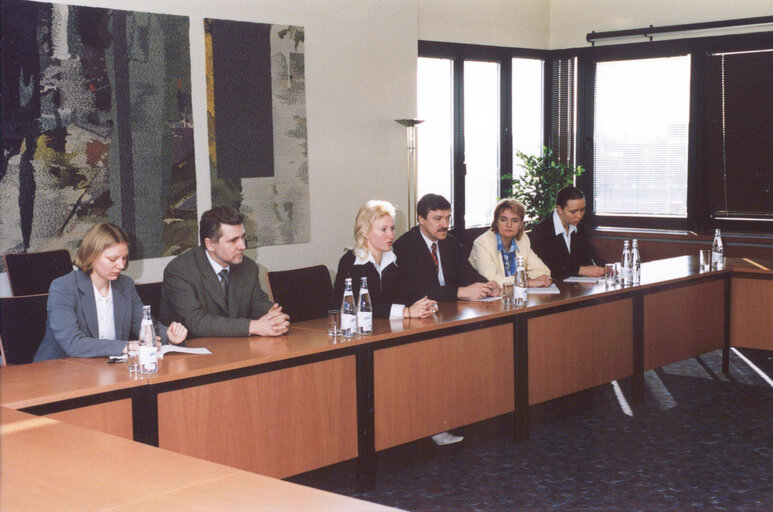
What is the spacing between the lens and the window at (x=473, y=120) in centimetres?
820

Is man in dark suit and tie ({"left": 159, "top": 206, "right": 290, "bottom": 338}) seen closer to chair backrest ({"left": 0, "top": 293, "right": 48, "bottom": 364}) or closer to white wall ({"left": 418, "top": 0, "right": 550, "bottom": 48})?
chair backrest ({"left": 0, "top": 293, "right": 48, "bottom": 364})

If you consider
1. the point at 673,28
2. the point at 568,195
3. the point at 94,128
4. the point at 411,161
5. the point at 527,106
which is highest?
the point at 673,28

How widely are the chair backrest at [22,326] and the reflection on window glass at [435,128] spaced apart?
4.34 m

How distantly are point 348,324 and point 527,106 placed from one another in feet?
18.8

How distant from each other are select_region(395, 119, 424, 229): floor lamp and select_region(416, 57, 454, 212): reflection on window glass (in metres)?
0.26

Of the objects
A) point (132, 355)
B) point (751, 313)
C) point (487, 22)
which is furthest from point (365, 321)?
point (487, 22)

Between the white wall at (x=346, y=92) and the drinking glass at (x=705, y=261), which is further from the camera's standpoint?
the drinking glass at (x=705, y=261)

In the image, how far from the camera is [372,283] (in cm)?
462

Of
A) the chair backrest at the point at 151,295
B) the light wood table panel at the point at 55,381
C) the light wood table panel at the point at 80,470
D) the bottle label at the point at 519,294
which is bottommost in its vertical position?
the light wood table panel at the point at 80,470

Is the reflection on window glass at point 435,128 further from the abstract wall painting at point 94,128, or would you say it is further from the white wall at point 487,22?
the abstract wall painting at point 94,128

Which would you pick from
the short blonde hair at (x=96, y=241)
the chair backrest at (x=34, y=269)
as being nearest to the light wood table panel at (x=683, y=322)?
the short blonde hair at (x=96, y=241)

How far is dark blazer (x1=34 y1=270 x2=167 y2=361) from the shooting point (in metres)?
3.62

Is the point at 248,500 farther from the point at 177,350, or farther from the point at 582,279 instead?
the point at 582,279

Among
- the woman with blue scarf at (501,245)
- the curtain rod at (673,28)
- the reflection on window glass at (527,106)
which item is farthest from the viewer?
the reflection on window glass at (527,106)
